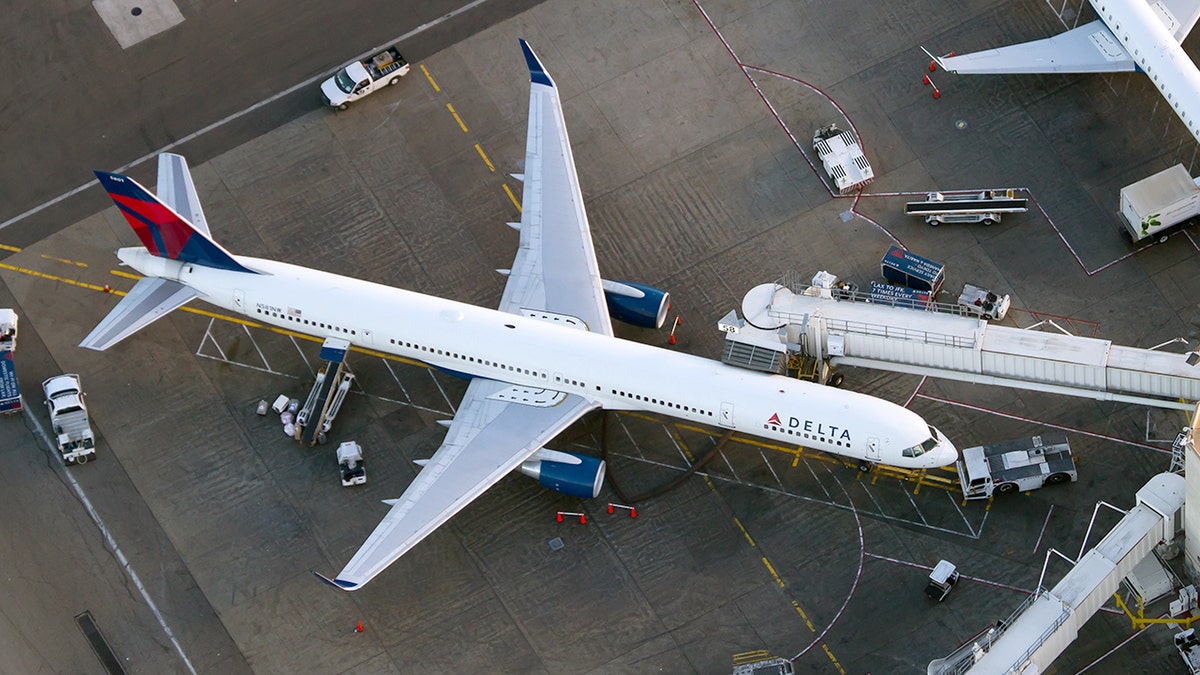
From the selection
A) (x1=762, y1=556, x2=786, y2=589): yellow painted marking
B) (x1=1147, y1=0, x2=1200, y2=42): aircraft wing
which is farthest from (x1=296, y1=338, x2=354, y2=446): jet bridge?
(x1=1147, y1=0, x2=1200, y2=42): aircraft wing

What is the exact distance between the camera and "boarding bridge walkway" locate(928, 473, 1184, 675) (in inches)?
2344

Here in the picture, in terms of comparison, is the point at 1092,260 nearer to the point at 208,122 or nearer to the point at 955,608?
the point at 955,608

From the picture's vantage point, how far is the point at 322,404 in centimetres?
7206

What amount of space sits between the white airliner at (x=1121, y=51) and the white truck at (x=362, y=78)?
25368 millimetres

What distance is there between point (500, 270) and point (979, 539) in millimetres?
22899

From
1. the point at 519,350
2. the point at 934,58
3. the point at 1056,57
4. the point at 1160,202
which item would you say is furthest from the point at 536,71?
the point at 1160,202

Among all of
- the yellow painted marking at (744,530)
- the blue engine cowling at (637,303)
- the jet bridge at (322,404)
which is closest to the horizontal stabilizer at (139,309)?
the jet bridge at (322,404)

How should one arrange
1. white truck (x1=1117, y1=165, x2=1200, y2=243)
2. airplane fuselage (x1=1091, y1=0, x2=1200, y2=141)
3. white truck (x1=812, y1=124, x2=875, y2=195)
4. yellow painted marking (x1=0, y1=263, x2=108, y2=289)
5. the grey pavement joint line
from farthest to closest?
white truck (x1=812, y1=124, x2=875, y2=195) → yellow painted marking (x1=0, y1=263, x2=108, y2=289) → airplane fuselage (x1=1091, y1=0, x2=1200, y2=141) → white truck (x1=1117, y1=165, x2=1200, y2=243) → the grey pavement joint line

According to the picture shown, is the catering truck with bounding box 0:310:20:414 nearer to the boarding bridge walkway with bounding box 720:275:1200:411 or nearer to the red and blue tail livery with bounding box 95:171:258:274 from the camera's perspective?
the red and blue tail livery with bounding box 95:171:258:274

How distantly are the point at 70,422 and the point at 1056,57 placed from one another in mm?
46519

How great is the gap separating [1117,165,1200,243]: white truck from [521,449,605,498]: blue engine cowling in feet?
84.6

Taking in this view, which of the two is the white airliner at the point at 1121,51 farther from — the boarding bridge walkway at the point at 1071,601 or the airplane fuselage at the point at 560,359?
the boarding bridge walkway at the point at 1071,601

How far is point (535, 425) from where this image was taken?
68875 millimetres

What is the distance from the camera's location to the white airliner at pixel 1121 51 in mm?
74938
